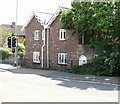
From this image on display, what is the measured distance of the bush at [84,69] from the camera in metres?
18.4

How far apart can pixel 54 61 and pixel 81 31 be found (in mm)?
5770

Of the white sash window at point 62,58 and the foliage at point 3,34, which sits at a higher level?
the foliage at point 3,34

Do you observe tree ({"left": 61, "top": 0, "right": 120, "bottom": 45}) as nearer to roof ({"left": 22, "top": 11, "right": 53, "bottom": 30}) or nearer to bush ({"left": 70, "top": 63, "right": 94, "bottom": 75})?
bush ({"left": 70, "top": 63, "right": 94, "bottom": 75})

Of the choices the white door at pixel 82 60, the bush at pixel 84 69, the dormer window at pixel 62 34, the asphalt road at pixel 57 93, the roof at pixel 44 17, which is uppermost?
the roof at pixel 44 17

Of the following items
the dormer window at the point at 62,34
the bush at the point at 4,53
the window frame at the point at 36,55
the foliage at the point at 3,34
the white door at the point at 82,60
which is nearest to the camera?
the white door at the point at 82,60

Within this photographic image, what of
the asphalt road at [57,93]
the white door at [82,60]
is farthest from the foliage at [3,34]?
the asphalt road at [57,93]

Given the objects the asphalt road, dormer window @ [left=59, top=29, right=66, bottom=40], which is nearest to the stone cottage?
dormer window @ [left=59, top=29, right=66, bottom=40]

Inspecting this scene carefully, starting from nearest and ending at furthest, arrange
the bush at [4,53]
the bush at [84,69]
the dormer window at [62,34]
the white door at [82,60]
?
1. the bush at [84,69]
2. the white door at [82,60]
3. the dormer window at [62,34]
4. the bush at [4,53]

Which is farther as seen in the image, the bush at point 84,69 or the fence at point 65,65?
the fence at point 65,65

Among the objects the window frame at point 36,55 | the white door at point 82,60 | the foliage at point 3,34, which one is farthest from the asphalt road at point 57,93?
the foliage at point 3,34

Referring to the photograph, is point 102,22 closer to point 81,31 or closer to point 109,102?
point 81,31

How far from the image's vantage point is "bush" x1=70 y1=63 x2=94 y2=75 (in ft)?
60.4

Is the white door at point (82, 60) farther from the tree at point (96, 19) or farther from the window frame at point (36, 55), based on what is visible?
the window frame at point (36, 55)

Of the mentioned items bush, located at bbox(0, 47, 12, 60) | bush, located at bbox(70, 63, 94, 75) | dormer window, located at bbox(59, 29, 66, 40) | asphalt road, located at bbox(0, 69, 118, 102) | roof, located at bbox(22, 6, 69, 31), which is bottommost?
asphalt road, located at bbox(0, 69, 118, 102)
